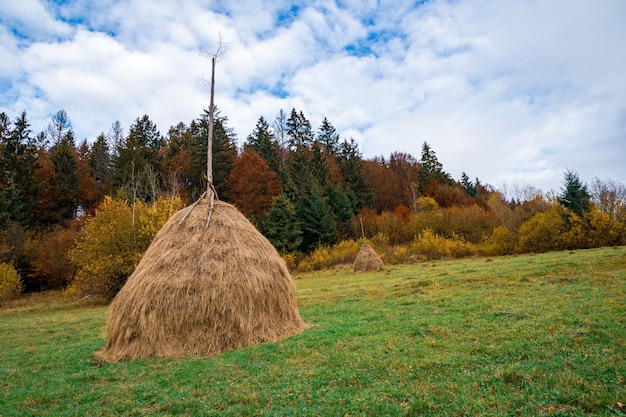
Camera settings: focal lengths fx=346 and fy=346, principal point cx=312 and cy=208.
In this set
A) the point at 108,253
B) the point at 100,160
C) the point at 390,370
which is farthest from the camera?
the point at 100,160

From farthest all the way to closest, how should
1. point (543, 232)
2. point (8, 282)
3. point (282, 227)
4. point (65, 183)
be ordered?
point (65, 183) < point (282, 227) < point (543, 232) < point (8, 282)

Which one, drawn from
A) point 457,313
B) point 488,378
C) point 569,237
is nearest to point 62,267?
point 457,313

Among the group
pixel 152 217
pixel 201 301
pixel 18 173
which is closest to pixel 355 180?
pixel 152 217

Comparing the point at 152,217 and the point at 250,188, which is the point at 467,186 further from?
the point at 152,217

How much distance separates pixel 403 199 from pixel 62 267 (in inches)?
1764

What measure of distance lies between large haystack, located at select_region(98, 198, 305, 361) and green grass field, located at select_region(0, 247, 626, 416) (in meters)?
0.56

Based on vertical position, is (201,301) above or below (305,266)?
above

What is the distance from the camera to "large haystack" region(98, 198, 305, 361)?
24.7 ft

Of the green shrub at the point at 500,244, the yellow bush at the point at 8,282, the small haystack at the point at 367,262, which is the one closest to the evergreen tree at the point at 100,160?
the yellow bush at the point at 8,282

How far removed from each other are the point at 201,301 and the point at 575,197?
112 feet

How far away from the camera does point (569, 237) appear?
2823 cm

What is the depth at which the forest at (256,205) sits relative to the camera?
24922 millimetres

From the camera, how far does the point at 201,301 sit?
25.0ft

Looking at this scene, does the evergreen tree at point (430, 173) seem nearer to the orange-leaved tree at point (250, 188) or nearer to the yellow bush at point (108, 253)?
the orange-leaved tree at point (250, 188)
